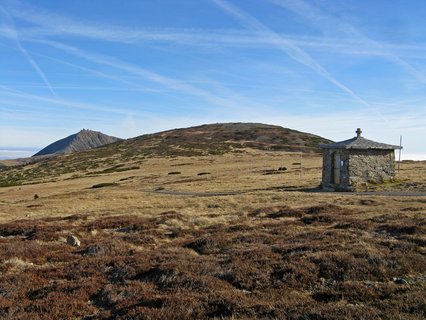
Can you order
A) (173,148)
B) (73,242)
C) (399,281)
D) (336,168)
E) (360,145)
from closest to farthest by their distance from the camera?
(399,281)
(73,242)
(360,145)
(336,168)
(173,148)

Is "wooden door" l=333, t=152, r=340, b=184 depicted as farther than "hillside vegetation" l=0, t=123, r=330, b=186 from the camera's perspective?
No

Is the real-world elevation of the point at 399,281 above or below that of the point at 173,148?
below

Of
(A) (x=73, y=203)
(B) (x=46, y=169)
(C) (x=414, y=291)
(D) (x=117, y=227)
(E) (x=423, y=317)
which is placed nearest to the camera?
(E) (x=423, y=317)

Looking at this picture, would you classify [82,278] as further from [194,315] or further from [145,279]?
[194,315]

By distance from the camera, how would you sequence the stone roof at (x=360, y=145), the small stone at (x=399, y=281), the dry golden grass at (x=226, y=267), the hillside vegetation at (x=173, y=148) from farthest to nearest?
the hillside vegetation at (x=173, y=148) < the stone roof at (x=360, y=145) < the small stone at (x=399, y=281) < the dry golden grass at (x=226, y=267)

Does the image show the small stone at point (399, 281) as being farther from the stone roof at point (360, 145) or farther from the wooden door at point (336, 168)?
the wooden door at point (336, 168)

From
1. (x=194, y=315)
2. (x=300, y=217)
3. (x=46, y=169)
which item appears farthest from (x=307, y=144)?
(x=194, y=315)

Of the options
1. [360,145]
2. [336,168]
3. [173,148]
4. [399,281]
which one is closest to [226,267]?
[399,281]

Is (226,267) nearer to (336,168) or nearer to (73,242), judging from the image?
(73,242)

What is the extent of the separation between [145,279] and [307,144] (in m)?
111

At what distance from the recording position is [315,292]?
30.8 ft

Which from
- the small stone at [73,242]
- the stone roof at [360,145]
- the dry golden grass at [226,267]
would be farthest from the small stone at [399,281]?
the stone roof at [360,145]

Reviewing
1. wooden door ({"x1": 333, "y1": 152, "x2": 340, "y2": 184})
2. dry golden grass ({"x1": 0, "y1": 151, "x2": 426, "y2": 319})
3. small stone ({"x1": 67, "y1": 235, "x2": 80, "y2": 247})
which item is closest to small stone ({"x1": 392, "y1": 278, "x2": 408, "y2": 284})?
dry golden grass ({"x1": 0, "y1": 151, "x2": 426, "y2": 319})

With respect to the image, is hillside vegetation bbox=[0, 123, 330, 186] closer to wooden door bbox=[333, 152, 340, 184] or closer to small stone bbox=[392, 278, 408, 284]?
wooden door bbox=[333, 152, 340, 184]
